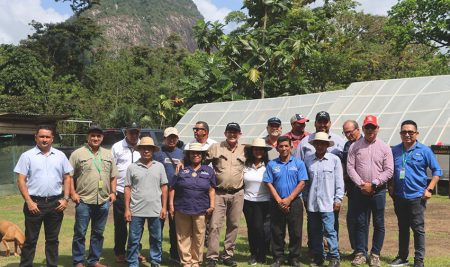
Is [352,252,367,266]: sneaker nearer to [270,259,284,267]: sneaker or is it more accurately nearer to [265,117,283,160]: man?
[270,259,284,267]: sneaker

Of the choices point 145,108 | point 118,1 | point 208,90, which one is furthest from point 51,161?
point 118,1

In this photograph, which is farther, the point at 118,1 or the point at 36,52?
the point at 118,1

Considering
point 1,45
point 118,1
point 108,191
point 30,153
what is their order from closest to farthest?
point 30,153
point 108,191
point 1,45
point 118,1

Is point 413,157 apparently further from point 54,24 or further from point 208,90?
point 54,24

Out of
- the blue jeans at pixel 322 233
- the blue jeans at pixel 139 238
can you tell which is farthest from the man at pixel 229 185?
the blue jeans at pixel 322 233

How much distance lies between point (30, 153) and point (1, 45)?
3178cm

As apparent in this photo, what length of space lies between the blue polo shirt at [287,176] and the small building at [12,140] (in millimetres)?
10207

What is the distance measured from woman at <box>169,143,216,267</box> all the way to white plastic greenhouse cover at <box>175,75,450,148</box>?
8949 millimetres

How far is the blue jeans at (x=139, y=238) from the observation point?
5.54 m

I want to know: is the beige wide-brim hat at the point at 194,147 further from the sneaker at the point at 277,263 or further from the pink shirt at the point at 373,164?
the pink shirt at the point at 373,164

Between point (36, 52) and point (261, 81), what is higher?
point (36, 52)

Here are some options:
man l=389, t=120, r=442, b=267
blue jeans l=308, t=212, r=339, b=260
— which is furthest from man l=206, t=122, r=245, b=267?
man l=389, t=120, r=442, b=267

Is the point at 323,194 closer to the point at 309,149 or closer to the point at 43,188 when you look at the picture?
the point at 309,149

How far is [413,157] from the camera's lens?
579 cm
